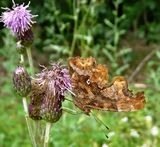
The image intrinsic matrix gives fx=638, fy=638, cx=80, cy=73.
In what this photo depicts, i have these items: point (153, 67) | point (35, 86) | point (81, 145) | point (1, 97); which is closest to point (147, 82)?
point (153, 67)

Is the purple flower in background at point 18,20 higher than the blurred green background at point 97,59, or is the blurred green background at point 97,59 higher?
the purple flower in background at point 18,20

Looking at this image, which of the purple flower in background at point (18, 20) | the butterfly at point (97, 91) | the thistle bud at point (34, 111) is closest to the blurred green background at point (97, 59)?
the purple flower in background at point (18, 20)

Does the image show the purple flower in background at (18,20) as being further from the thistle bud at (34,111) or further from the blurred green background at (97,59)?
the blurred green background at (97,59)

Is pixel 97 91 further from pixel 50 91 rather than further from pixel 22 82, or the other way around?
pixel 22 82

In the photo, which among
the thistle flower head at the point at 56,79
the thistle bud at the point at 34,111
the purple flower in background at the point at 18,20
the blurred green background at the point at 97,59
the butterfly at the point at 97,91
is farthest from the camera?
the blurred green background at the point at 97,59

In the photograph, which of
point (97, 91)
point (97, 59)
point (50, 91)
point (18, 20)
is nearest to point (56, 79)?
point (50, 91)

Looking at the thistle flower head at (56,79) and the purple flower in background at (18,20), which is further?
the purple flower in background at (18,20)
